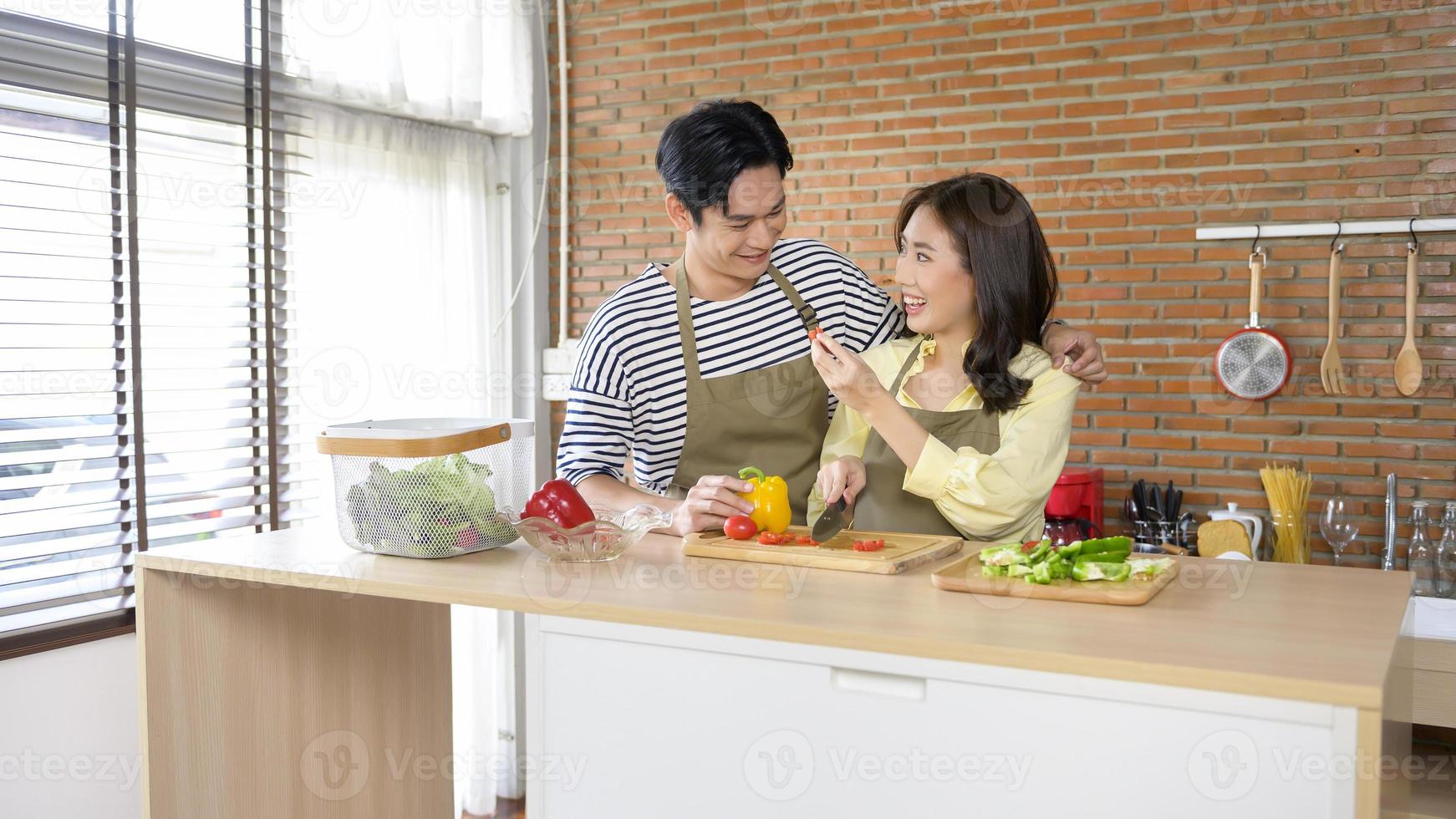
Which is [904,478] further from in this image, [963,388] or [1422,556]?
[1422,556]

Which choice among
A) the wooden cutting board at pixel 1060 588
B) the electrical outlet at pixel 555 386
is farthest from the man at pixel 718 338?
the electrical outlet at pixel 555 386

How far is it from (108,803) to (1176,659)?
2870 mm

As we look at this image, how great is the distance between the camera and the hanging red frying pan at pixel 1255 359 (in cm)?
353

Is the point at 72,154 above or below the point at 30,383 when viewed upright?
above

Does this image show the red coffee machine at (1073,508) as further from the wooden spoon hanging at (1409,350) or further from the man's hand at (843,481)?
the man's hand at (843,481)

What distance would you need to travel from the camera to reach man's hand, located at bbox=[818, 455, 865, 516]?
211 centimetres

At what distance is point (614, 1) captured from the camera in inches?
184

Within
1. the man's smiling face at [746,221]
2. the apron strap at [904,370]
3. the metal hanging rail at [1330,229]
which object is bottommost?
the apron strap at [904,370]

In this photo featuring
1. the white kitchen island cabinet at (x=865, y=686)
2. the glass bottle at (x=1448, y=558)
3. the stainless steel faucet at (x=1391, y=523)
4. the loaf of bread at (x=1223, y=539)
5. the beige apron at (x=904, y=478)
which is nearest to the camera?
the white kitchen island cabinet at (x=865, y=686)

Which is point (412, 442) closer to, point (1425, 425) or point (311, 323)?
point (311, 323)

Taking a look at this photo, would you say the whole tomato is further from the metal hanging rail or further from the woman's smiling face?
the metal hanging rail

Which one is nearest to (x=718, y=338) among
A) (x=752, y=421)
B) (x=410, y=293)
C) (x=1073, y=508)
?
(x=752, y=421)

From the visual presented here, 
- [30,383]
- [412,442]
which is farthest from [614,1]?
[412,442]

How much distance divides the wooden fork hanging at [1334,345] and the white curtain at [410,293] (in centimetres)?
290
